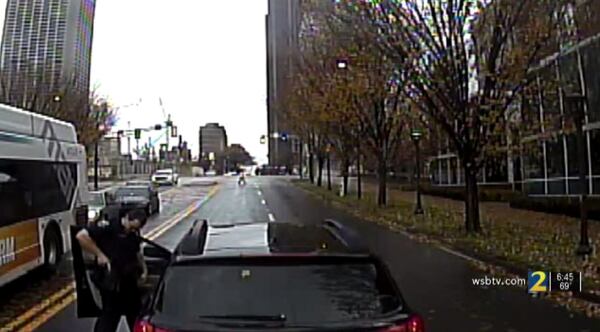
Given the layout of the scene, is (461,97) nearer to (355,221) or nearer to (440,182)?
(355,221)

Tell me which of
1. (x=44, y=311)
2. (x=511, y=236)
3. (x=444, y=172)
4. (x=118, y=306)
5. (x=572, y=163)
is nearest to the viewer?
(x=118, y=306)

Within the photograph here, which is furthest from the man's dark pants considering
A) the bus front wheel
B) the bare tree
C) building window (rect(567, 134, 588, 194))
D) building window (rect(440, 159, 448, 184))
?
building window (rect(440, 159, 448, 184))

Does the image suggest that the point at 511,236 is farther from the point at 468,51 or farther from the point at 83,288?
the point at 83,288

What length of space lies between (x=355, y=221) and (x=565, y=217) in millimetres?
6860

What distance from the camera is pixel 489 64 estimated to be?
19672mm

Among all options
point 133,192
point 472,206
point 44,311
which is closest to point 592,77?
point 472,206

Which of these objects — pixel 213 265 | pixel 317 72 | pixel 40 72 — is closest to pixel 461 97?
pixel 317 72

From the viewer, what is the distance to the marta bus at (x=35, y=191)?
1150cm

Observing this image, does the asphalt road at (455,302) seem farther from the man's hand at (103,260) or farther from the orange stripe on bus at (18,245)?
the man's hand at (103,260)

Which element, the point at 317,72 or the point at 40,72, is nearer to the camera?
the point at 317,72

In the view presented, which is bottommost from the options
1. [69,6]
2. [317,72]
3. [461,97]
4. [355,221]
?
[355,221]

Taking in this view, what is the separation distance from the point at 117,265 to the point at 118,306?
1.14 ft

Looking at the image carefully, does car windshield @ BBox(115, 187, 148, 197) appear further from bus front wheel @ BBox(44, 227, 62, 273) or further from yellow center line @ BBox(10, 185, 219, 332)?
yellow center line @ BBox(10, 185, 219, 332)

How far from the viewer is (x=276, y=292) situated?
439cm
